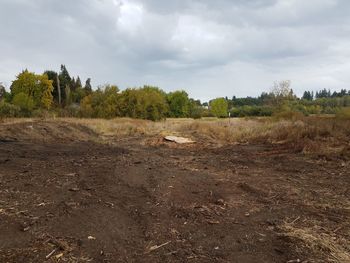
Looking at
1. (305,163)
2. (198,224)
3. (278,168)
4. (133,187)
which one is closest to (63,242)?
(198,224)

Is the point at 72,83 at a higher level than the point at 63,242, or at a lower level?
higher

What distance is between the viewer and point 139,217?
A: 212 inches

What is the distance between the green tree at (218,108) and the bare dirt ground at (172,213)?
8144 cm

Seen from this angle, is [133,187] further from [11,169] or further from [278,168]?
[278,168]

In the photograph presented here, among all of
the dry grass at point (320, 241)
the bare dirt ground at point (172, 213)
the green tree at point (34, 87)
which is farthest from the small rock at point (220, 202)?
the green tree at point (34, 87)

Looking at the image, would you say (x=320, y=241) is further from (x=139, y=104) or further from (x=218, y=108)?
(x=218, y=108)

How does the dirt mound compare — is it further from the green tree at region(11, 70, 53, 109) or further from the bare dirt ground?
the green tree at region(11, 70, 53, 109)

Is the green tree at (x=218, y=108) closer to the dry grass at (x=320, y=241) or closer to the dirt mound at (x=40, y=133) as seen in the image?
the dirt mound at (x=40, y=133)

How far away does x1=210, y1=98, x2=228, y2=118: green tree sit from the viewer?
91.7 metres

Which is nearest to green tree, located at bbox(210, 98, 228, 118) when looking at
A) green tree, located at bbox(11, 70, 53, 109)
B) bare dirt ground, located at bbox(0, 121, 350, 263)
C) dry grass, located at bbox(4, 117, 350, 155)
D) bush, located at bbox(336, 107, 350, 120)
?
green tree, located at bbox(11, 70, 53, 109)

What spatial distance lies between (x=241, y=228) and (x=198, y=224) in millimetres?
606

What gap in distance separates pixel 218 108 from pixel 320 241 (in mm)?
89397

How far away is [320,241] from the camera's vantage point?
14.7ft

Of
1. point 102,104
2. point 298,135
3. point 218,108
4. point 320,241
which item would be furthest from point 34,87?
point 320,241
